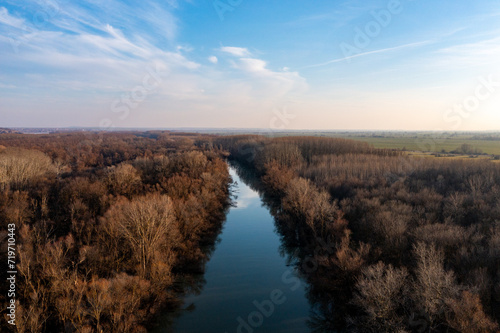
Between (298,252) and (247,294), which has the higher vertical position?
(247,294)

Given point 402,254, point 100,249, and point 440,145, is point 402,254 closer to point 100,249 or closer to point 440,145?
point 100,249

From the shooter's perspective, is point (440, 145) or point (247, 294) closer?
point (247, 294)

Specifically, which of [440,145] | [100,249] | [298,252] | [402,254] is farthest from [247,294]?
[440,145]

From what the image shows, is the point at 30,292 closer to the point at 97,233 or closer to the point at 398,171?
the point at 97,233

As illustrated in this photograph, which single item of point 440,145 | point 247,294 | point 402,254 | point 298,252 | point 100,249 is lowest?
point 298,252

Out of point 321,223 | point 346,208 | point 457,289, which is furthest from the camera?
point 346,208

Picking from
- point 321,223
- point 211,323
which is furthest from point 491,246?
point 211,323

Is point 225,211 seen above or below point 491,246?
below

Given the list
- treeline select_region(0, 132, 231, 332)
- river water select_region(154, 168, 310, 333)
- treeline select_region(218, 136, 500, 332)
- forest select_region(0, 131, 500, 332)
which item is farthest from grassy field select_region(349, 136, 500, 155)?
treeline select_region(0, 132, 231, 332)
